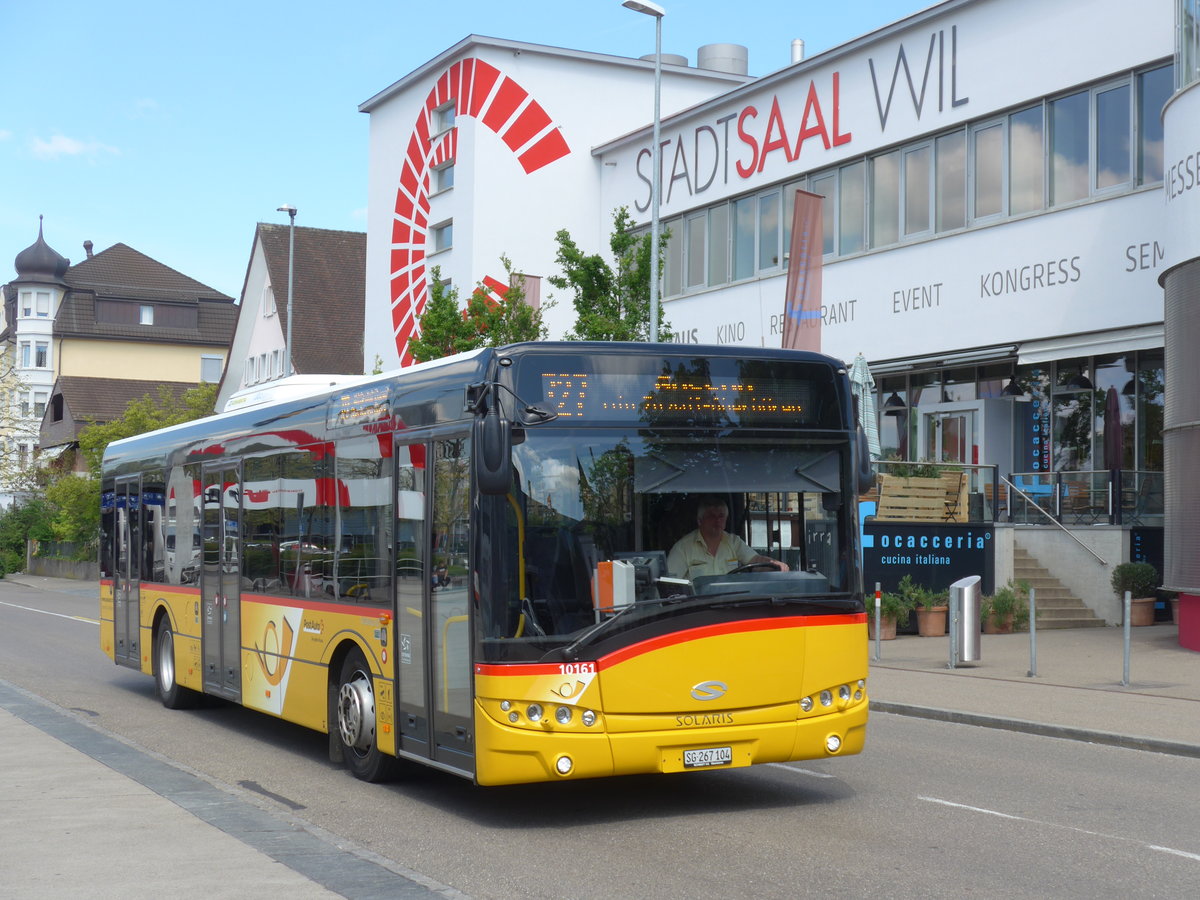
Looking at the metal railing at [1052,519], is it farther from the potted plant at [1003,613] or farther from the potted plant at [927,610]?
the potted plant at [927,610]

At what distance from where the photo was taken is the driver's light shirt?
348 inches

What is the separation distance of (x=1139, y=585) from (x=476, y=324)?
1384cm

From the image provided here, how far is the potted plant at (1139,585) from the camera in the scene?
25.1m

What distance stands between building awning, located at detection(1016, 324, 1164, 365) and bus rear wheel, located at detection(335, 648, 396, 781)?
58.8ft

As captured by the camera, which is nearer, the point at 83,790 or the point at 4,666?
the point at 83,790

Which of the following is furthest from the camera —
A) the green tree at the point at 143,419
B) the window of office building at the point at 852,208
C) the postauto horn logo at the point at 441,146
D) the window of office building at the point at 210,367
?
the window of office building at the point at 210,367

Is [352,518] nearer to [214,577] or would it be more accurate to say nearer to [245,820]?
[245,820]

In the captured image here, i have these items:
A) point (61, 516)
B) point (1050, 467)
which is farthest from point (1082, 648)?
point (61, 516)

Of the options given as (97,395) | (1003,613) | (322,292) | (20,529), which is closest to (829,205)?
(1003,613)

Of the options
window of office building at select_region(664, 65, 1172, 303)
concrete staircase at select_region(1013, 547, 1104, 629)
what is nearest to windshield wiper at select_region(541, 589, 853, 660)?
concrete staircase at select_region(1013, 547, 1104, 629)

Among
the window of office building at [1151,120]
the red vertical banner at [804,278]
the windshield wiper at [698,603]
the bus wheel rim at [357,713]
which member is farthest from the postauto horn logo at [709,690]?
the window of office building at [1151,120]

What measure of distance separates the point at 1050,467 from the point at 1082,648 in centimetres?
883

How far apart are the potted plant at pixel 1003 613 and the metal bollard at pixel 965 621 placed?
18.1 feet

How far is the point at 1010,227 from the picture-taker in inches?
1113
